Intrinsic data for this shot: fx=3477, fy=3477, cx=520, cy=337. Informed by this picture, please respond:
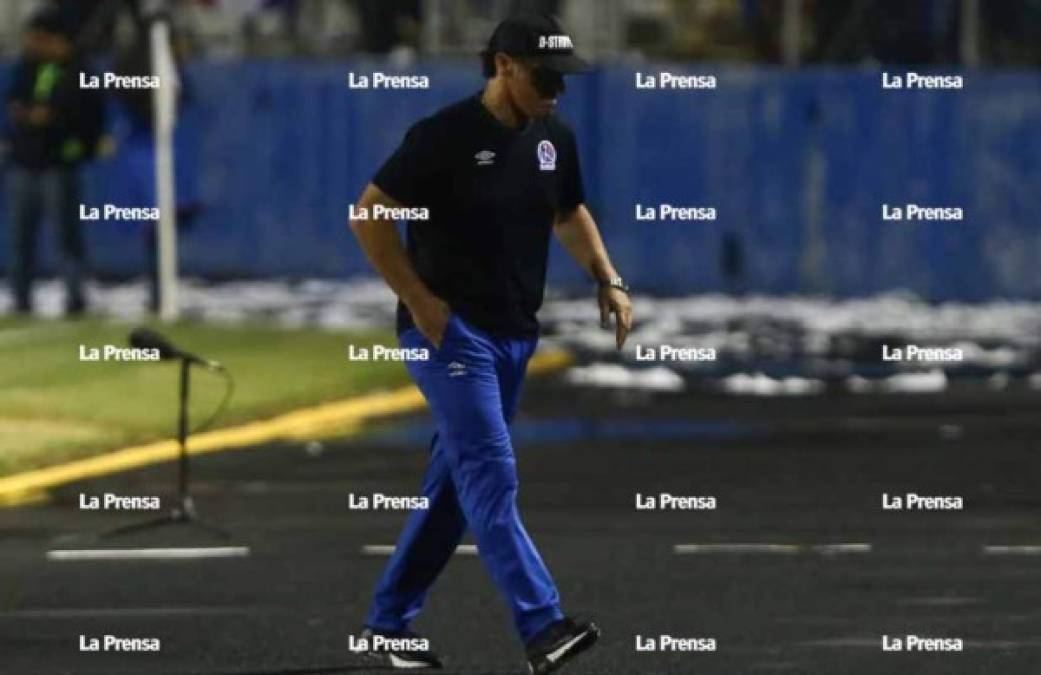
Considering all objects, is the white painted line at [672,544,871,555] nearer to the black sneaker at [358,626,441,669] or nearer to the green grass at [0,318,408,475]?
the black sneaker at [358,626,441,669]

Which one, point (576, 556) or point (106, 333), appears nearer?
point (576, 556)

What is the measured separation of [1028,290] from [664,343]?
17.6ft

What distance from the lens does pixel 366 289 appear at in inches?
1156

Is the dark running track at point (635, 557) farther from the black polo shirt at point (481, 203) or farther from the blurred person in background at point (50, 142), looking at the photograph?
the blurred person in background at point (50, 142)

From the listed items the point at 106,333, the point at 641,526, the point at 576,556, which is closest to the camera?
the point at 576,556

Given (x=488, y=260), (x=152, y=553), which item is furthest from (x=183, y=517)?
(x=488, y=260)

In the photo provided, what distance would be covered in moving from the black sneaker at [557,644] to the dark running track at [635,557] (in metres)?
0.65

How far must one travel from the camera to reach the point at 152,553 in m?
13.4

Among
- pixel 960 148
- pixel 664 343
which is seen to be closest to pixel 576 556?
pixel 664 343

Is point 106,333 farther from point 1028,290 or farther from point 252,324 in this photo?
point 1028,290

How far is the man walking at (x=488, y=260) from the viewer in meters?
9.75

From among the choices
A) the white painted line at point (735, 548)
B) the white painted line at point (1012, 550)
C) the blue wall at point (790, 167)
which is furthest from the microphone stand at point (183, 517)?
the blue wall at point (790, 167)

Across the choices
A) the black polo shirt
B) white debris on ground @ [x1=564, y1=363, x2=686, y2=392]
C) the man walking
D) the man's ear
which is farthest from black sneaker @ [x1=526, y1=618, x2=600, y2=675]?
white debris on ground @ [x1=564, y1=363, x2=686, y2=392]

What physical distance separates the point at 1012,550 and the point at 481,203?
414cm
